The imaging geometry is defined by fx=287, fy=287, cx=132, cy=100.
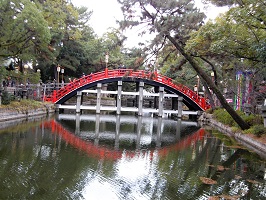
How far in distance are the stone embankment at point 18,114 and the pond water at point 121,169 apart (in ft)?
8.95

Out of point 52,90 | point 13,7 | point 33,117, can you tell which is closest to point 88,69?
point 52,90

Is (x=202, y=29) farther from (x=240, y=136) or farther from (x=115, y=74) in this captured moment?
(x=115, y=74)

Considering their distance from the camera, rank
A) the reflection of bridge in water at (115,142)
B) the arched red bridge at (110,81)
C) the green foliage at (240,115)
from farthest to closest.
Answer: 1. the arched red bridge at (110,81)
2. the green foliage at (240,115)
3. the reflection of bridge in water at (115,142)

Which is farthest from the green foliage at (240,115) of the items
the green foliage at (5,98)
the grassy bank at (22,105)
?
the green foliage at (5,98)

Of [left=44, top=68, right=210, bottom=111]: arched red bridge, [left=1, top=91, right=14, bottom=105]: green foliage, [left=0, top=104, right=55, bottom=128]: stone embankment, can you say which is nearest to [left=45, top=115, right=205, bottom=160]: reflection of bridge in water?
[left=0, top=104, right=55, bottom=128]: stone embankment

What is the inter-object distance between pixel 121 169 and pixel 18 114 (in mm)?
11959

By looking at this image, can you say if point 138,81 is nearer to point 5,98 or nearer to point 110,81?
point 110,81

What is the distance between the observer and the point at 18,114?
59.6ft

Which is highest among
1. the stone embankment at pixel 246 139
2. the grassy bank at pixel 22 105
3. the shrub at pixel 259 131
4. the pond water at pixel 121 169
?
the grassy bank at pixel 22 105

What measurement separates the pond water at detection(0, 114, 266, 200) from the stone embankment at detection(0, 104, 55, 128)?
Result: 107 inches

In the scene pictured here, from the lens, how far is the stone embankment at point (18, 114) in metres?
16.1

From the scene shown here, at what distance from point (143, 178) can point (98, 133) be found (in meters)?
8.00

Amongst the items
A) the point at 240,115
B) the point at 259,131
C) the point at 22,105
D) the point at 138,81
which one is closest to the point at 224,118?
the point at 240,115

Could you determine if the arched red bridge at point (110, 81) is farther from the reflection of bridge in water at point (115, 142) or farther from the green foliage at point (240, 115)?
the reflection of bridge in water at point (115, 142)
